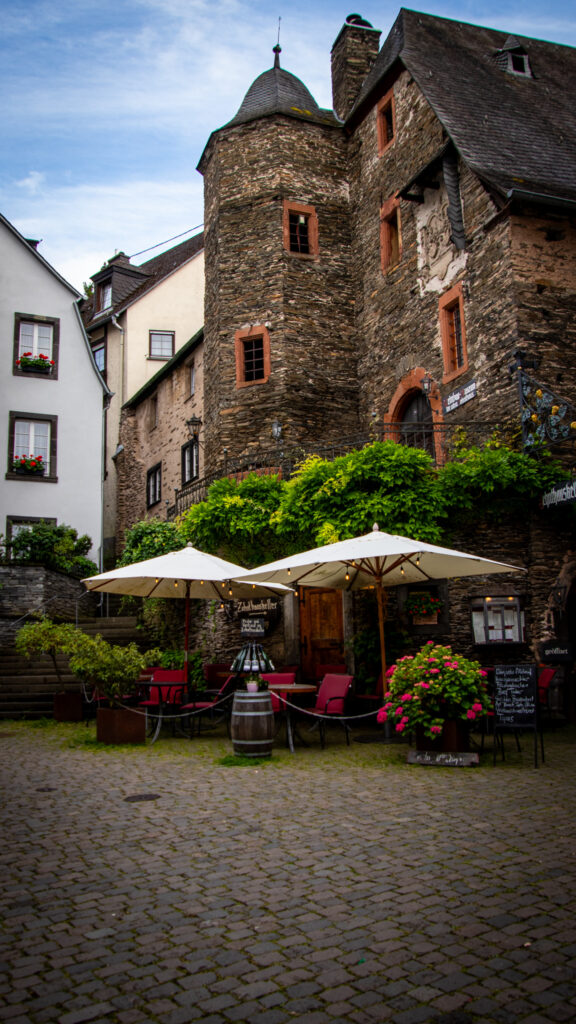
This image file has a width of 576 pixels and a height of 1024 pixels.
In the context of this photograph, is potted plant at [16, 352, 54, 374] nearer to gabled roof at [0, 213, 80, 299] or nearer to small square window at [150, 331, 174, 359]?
gabled roof at [0, 213, 80, 299]

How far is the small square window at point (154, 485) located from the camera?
27500 mm

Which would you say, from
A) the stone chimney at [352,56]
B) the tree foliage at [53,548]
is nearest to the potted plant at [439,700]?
the tree foliage at [53,548]

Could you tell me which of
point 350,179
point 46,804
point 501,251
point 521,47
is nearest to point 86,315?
point 350,179

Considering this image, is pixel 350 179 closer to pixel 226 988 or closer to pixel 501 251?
pixel 501 251

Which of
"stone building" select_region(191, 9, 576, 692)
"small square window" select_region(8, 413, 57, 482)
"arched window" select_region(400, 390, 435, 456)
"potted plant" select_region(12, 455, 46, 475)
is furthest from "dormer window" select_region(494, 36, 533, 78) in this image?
"potted plant" select_region(12, 455, 46, 475)

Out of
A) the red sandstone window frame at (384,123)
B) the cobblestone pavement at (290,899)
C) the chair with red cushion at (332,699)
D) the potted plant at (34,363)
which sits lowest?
the cobblestone pavement at (290,899)

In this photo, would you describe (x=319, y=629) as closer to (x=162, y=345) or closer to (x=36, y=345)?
(x=36, y=345)

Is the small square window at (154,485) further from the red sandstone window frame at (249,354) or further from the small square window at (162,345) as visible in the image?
the red sandstone window frame at (249,354)

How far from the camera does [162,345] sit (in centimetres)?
2994

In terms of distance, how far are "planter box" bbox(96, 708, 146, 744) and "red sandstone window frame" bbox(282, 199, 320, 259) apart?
519 inches

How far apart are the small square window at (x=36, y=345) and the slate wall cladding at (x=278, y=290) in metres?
5.22

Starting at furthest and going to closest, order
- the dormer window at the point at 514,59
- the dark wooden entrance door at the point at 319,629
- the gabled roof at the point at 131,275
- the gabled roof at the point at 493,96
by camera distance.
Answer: the gabled roof at the point at 131,275 → the dormer window at the point at 514,59 → the gabled roof at the point at 493,96 → the dark wooden entrance door at the point at 319,629

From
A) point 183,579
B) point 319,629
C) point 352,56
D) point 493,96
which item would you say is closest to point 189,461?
point 319,629

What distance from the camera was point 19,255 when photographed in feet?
75.1
